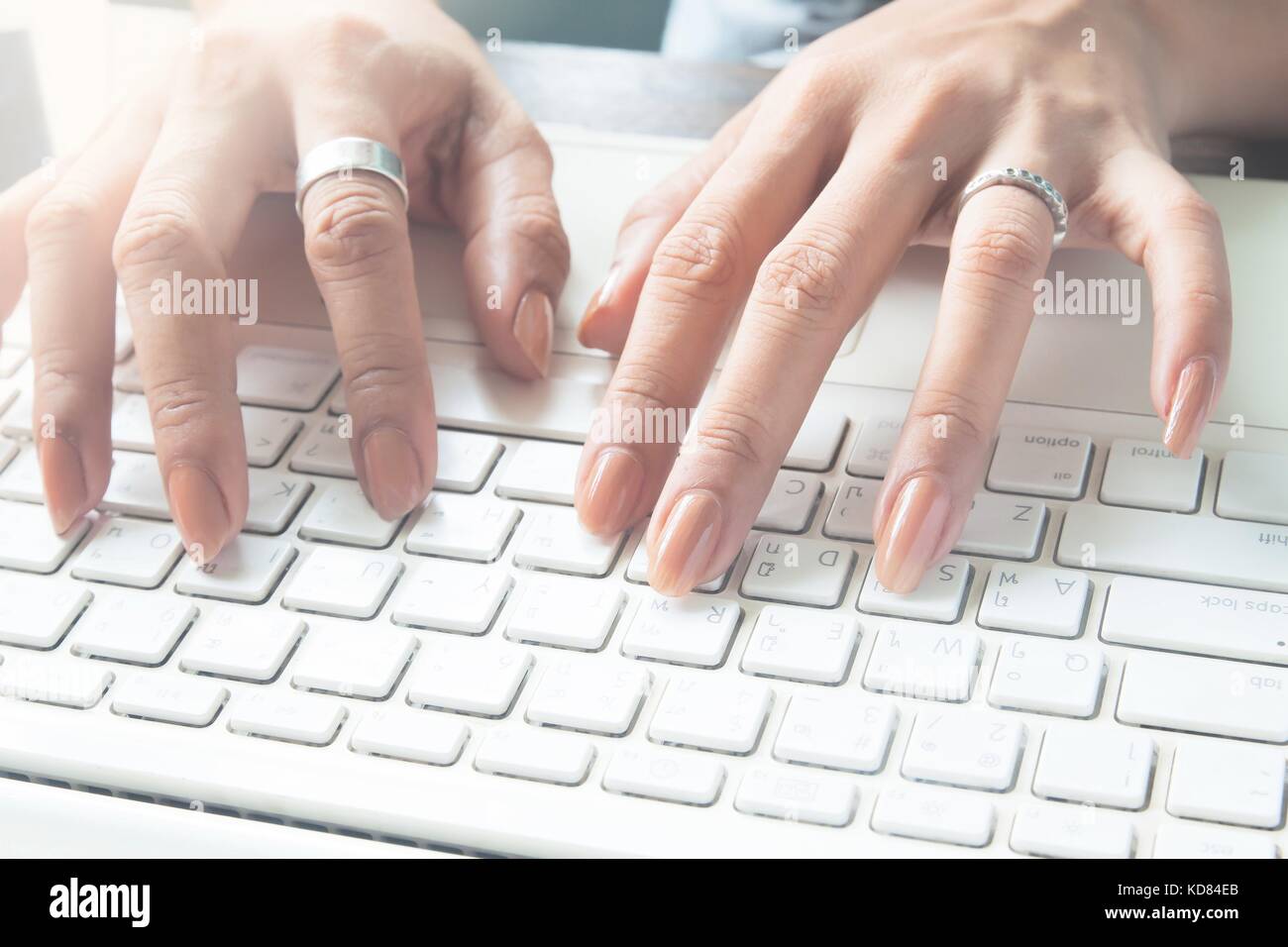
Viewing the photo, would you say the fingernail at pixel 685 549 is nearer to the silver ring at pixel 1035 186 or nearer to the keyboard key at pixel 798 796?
the keyboard key at pixel 798 796

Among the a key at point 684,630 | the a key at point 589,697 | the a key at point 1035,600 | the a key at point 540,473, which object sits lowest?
the a key at point 589,697

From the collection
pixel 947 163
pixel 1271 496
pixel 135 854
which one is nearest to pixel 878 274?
pixel 947 163

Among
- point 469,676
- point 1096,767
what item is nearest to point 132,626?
point 469,676

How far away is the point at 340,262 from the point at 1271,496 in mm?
468

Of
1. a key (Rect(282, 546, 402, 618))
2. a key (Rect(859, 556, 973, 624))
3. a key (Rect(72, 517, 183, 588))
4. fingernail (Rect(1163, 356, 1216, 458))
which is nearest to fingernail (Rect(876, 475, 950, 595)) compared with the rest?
a key (Rect(859, 556, 973, 624))

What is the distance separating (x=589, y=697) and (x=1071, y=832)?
Answer: 174 mm

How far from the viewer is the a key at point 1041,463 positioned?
1.70 ft

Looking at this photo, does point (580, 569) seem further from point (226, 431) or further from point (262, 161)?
point (262, 161)

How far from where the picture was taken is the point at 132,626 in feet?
1.62

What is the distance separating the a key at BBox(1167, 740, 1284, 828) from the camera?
1.24ft

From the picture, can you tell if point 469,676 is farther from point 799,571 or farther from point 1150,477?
point 1150,477

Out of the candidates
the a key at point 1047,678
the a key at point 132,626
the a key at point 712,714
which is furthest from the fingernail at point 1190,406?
the a key at point 132,626
